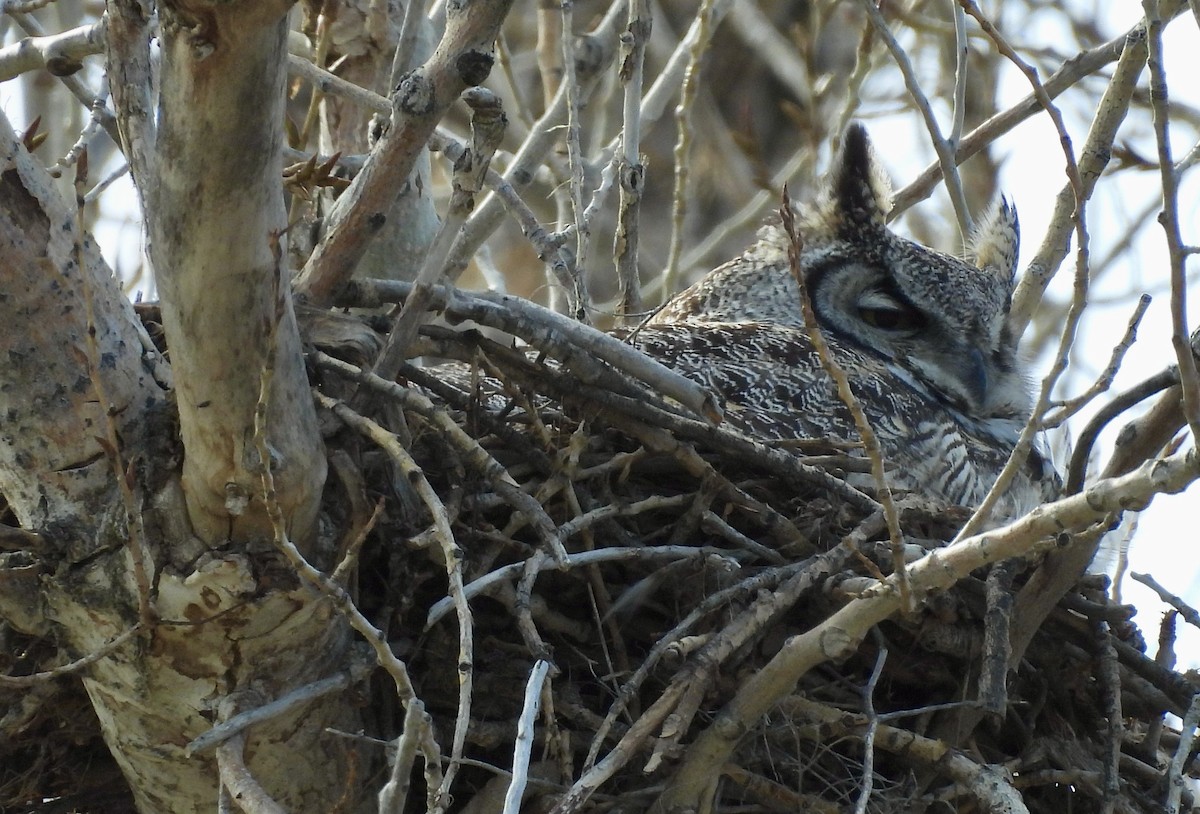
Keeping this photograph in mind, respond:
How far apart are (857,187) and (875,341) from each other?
17.1 inches

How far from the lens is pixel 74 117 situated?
4.34 m

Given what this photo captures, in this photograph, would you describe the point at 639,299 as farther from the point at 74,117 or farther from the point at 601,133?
the point at 74,117

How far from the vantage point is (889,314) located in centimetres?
343

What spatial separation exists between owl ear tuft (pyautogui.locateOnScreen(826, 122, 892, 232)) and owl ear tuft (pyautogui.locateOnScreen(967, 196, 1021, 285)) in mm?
312

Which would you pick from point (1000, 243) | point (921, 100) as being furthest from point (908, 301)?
point (921, 100)

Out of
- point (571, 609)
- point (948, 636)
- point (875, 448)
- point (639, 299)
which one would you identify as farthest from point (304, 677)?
point (639, 299)

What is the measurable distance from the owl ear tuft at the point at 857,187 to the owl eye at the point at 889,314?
Result: 0.70 ft

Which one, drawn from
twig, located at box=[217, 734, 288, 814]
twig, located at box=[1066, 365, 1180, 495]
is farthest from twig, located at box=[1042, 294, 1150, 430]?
twig, located at box=[217, 734, 288, 814]

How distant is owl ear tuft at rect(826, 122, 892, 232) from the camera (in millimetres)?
3543

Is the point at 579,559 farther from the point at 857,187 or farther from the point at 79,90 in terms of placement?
the point at 857,187

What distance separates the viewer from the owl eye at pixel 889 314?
3.42 metres

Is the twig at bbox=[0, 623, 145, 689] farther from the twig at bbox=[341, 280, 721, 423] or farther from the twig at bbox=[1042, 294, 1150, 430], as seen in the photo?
the twig at bbox=[1042, 294, 1150, 430]

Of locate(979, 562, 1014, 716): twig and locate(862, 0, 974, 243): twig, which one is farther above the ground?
locate(862, 0, 974, 243): twig

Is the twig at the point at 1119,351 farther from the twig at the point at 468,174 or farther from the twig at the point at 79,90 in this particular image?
the twig at the point at 79,90
